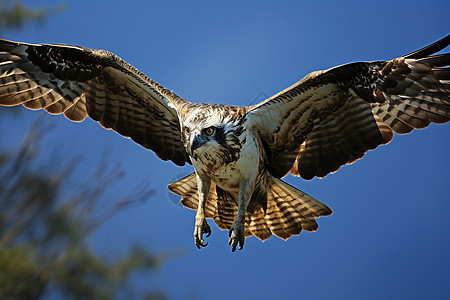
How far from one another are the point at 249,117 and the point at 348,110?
1.09 m

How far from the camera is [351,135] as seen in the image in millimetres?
7172

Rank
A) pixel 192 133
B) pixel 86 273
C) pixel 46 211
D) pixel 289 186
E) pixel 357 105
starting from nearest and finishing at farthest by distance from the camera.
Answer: pixel 192 133
pixel 357 105
pixel 289 186
pixel 46 211
pixel 86 273

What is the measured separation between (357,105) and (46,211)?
531 cm

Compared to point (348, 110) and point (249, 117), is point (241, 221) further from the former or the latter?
point (348, 110)

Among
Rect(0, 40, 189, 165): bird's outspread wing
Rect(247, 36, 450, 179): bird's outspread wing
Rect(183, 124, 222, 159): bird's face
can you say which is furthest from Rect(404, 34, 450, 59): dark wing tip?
Rect(0, 40, 189, 165): bird's outspread wing

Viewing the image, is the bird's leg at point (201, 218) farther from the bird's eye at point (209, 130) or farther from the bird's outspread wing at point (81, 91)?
the bird's outspread wing at point (81, 91)

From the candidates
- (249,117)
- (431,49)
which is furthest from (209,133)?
(431,49)

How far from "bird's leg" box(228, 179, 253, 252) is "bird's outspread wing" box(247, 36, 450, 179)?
0.67m

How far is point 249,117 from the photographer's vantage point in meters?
6.84

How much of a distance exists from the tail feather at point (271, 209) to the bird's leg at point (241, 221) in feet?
2.25

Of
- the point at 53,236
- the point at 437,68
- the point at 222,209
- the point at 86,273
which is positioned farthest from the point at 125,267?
the point at 437,68

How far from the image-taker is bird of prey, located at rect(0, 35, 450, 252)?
6574 mm

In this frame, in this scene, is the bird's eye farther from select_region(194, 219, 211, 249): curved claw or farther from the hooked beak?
select_region(194, 219, 211, 249): curved claw

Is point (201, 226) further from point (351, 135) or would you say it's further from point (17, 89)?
point (17, 89)
